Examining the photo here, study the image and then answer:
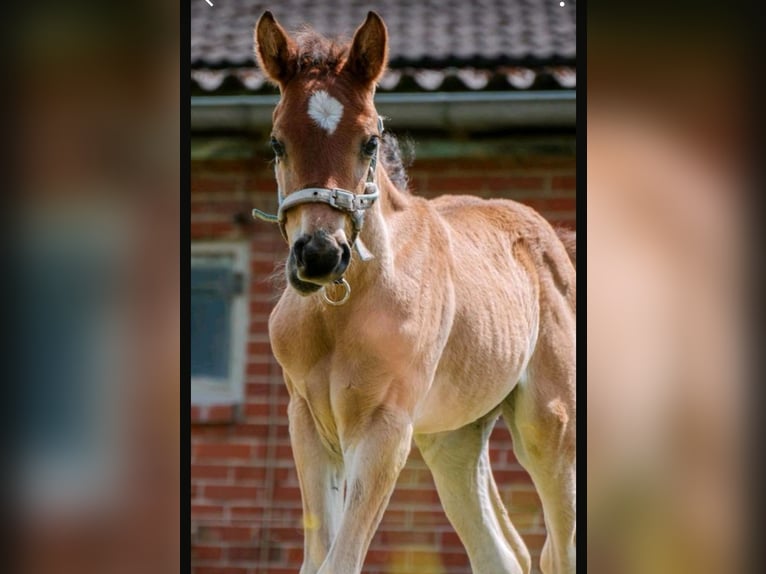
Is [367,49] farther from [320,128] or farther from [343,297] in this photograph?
[343,297]

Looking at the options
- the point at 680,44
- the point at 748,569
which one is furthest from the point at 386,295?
the point at 748,569

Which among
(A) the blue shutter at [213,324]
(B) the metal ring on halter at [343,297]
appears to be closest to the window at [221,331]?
(A) the blue shutter at [213,324]

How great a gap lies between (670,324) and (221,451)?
91 cm

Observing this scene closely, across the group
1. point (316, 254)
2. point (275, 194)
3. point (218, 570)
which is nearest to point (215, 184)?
point (275, 194)

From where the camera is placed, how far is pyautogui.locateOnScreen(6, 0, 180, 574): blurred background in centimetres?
185

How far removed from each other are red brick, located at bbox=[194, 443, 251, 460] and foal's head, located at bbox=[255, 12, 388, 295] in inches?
14.7

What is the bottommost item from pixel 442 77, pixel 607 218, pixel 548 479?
pixel 548 479

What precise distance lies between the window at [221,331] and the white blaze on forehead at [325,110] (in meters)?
0.32

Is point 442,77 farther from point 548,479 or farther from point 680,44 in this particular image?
point 548,479

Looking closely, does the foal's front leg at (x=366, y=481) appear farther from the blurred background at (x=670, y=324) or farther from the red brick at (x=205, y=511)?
the blurred background at (x=670, y=324)

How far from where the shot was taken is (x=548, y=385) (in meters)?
1.79

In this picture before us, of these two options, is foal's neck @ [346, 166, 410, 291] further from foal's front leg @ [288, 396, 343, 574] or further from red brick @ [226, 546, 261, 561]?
red brick @ [226, 546, 261, 561]

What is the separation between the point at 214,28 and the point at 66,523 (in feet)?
3.41

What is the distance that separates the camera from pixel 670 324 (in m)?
1.79
